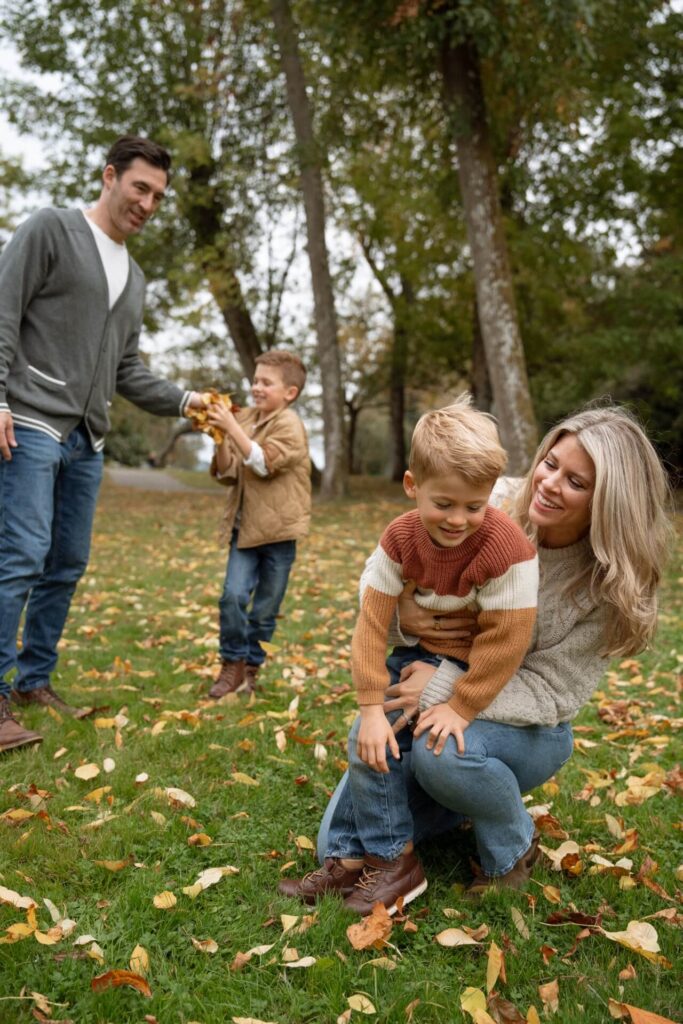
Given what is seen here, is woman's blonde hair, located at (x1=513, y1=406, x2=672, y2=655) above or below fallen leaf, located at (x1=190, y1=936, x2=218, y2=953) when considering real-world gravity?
above

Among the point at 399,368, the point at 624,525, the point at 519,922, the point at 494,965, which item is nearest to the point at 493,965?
the point at 494,965

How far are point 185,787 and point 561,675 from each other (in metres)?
1.53

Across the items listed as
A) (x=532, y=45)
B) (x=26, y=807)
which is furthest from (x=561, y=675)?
(x=532, y=45)

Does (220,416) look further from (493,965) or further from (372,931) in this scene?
(493,965)

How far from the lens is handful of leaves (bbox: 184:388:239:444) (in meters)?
3.94

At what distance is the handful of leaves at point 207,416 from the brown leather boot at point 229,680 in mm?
1191

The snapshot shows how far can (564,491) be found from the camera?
2449 millimetres

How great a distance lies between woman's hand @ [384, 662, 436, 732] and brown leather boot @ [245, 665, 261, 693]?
6.27 feet

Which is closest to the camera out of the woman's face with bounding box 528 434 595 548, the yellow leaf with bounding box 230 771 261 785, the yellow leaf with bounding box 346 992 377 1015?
the yellow leaf with bounding box 346 992 377 1015

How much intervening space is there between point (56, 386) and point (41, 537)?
2.13 ft

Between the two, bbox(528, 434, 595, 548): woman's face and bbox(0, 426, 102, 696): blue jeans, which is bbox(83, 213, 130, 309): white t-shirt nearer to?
bbox(0, 426, 102, 696): blue jeans

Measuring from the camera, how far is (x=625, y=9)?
39.7 ft

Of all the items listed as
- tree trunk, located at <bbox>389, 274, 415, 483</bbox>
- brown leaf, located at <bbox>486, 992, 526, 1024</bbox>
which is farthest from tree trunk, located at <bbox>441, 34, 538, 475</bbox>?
tree trunk, located at <bbox>389, 274, 415, 483</bbox>

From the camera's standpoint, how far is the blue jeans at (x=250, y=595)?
417 cm
